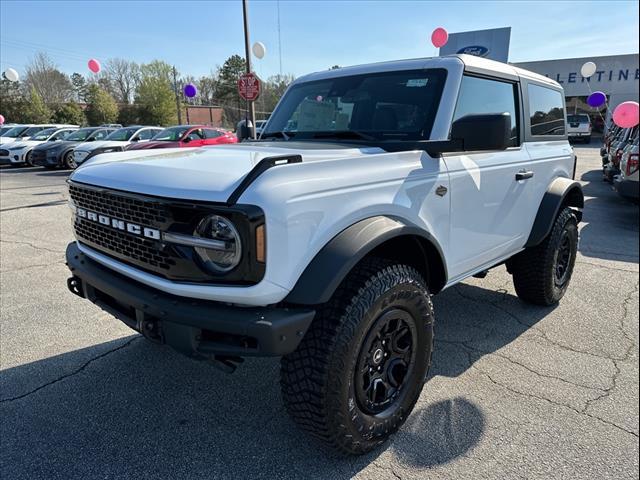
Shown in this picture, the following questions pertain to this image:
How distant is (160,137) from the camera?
1327cm

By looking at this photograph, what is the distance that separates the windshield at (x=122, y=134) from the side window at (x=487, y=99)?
14.7 metres

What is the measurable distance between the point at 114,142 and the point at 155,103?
1465 inches

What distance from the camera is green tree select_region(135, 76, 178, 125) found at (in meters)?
48.4

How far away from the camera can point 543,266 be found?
3807mm

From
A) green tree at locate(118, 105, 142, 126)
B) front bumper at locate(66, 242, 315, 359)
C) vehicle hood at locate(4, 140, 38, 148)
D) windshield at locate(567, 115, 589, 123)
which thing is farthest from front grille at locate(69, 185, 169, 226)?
green tree at locate(118, 105, 142, 126)

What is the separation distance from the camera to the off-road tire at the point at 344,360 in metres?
1.97

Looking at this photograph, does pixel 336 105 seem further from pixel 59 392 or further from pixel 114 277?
pixel 59 392

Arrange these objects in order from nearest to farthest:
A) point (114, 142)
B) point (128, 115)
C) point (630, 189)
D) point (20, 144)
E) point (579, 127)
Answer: point (630, 189), point (114, 142), point (20, 144), point (579, 127), point (128, 115)

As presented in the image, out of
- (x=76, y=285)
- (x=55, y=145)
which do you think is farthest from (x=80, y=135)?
(x=76, y=285)

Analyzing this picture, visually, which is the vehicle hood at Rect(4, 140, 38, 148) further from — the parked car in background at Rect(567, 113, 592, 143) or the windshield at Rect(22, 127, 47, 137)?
the parked car in background at Rect(567, 113, 592, 143)

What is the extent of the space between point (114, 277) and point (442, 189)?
1850 mm

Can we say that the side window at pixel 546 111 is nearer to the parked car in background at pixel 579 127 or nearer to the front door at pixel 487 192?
the front door at pixel 487 192

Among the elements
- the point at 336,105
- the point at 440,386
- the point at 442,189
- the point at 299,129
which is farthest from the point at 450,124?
the point at 440,386

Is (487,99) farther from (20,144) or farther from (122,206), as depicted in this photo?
(20,144)
